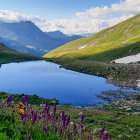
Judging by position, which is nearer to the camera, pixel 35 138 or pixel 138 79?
pixel 35 138

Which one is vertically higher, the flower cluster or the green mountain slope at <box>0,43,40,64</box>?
the green mountain slope at <box>0,43,40,64</box>

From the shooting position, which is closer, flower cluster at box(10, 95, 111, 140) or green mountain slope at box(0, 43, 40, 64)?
flower cluster at box(10, 95, 111, 140)

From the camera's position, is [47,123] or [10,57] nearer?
[47,123]

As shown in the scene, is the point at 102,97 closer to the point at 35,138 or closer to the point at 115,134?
the point at 115,134

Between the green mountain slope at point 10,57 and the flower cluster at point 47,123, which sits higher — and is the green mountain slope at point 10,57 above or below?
above

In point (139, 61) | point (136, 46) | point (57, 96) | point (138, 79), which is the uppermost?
point (136, 46)

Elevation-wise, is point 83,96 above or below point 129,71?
below

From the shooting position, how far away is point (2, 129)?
546 cm

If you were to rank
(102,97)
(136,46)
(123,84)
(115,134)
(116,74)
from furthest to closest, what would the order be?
(136,46)
(116,74)
(123,84)
(102,97)
(115,134)

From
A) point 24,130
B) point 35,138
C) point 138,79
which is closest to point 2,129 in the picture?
point 24,130

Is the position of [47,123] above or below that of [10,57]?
below

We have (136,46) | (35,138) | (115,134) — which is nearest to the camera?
(35,138)

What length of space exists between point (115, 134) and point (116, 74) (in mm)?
46526

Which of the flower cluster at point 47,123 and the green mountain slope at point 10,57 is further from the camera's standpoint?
the green mountain slope at point 10,57
